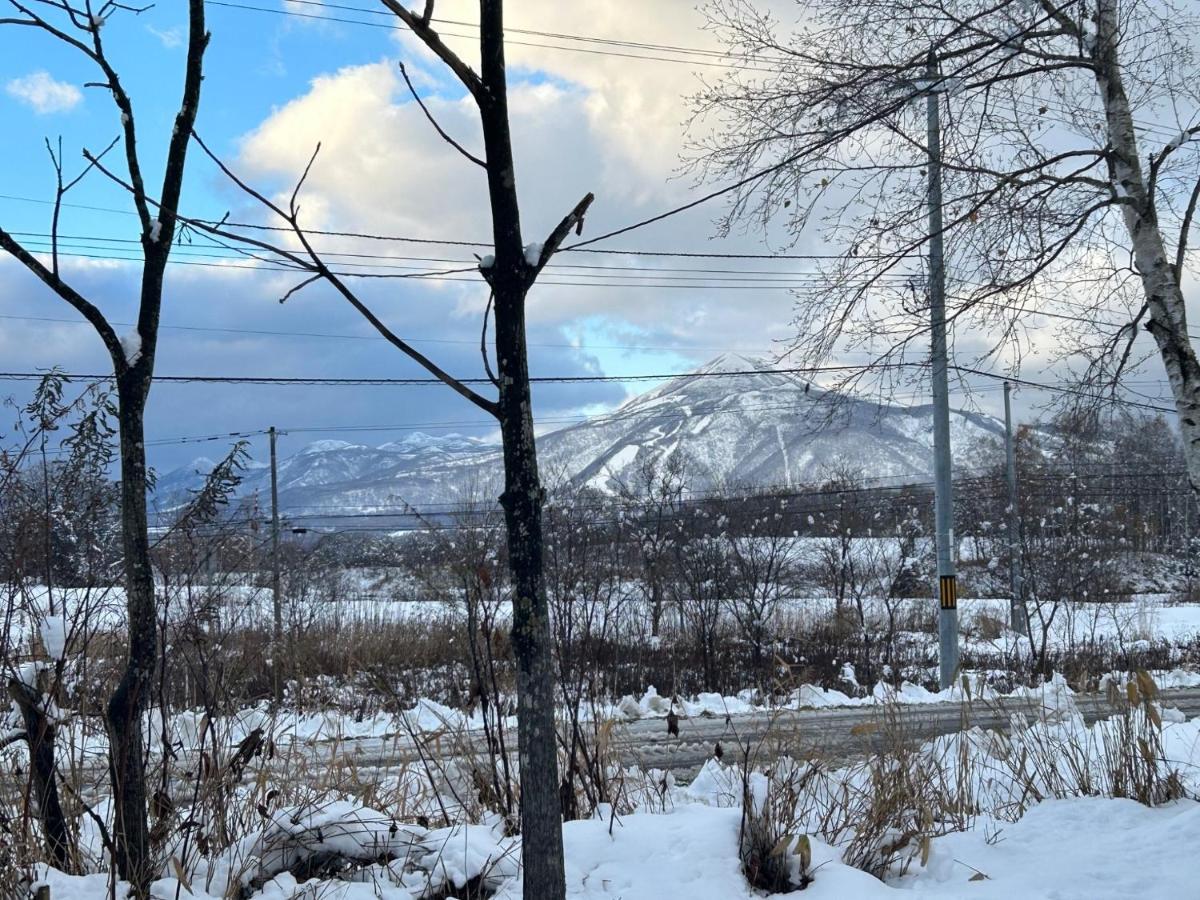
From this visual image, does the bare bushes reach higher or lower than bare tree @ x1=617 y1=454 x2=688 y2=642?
lower

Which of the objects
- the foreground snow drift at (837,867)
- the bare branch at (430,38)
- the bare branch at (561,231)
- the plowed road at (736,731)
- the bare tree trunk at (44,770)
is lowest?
the plowed road at (736,731)

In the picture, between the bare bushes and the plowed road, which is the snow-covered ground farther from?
the plowed road

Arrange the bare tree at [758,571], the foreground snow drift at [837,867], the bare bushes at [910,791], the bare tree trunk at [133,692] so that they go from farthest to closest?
1. the bare tree at [758,571]
2. the bare bushes at [910,791]
3. the foreground snow drift at [837,867]
4. the bare tree trunk at [133,692]

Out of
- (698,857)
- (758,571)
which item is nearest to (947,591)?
(758,571)

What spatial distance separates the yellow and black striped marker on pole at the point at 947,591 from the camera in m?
15.4

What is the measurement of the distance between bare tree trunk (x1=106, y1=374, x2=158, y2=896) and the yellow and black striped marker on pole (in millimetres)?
14121

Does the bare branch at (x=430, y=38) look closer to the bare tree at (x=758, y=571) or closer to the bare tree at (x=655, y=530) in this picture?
the bare tree at (x=758, y=571)

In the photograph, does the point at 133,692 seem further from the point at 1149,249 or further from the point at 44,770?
the point at 1149,249

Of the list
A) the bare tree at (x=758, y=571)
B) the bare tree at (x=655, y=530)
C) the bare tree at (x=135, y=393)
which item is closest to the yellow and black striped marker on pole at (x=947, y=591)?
the bare tree at (x=758, y=571)

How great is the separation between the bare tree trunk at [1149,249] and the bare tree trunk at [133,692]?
5426mm

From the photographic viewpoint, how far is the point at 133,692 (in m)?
3.19

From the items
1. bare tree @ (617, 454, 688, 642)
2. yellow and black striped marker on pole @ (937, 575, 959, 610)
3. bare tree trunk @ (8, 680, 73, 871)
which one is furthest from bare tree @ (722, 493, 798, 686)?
bare tree trunk @ (8, 680, 73, 871)

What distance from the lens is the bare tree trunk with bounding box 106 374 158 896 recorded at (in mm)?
3188

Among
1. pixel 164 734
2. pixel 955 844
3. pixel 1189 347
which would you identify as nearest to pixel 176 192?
pixel 164 734
